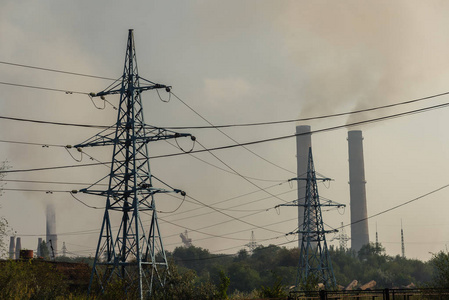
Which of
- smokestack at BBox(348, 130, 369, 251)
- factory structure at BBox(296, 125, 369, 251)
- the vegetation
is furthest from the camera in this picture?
factory structure at BBox(296, 125, 369, 251)

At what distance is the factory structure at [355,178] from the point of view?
177875 millimetres

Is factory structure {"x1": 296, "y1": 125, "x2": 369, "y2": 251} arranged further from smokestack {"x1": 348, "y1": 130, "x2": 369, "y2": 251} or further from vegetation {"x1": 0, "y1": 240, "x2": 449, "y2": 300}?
vegetation {"x1": 0, "y1": 240, "x2": 449, "y2": 300}

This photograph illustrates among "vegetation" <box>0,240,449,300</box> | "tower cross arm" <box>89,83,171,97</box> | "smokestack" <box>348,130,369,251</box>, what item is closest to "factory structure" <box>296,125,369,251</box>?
"smokestack" <box>348,130,369,251</box>

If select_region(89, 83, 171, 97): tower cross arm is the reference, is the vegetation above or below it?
below

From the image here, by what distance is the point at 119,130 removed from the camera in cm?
3838

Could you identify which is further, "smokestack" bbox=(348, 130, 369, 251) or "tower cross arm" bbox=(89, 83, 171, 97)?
"smokestack" bbox=(348, 130, 369, 251)

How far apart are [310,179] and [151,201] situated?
28.1m

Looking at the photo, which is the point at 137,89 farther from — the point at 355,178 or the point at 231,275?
the point at 355,178

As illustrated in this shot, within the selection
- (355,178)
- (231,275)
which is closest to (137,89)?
(231,275)

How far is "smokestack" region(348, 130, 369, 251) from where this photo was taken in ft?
583

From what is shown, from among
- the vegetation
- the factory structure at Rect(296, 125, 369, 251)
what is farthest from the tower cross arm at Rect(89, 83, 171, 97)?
the factory structure at Rect(296, 125, 369, 251)

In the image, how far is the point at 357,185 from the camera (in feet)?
582

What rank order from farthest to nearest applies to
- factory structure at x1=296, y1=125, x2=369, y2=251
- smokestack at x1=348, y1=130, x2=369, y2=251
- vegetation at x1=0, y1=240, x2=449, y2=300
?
factory structure at x1=296, y1=125, x2=369, y2=251, smokestack at x1=348, y1=130, x2=369, y2=251, vegetation at x1=0, y1=240, x2=449, y2=300

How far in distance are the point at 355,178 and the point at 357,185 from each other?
2.12m
